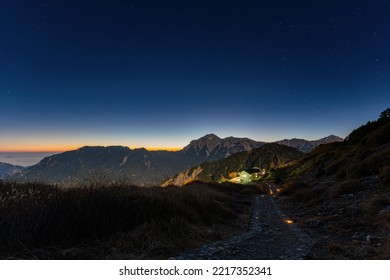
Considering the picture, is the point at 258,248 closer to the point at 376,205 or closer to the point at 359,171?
the point at 376,205

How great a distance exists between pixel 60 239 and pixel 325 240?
9.44 metres

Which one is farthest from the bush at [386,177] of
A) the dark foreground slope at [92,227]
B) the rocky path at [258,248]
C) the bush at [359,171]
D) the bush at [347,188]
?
the dark foreground slope at [92,227]

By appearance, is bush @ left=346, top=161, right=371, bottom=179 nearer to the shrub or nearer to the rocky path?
the shrub

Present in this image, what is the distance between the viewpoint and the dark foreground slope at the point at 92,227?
23.0 feet

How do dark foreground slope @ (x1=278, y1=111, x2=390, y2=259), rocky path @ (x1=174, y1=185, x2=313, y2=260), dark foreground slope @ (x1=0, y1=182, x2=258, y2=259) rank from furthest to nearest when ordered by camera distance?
dark foreground slope @ (x1=278, y1=111, x2=390, y2=259), rocky path @ (x1=174, y1=185, x2=313, y2=260), dark foreground slope @ (x1=0, y1=182, x2=258, y2=259)

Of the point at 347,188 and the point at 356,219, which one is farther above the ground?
the point at 347,188

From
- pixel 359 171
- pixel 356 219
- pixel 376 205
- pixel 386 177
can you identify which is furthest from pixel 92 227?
pixel 359 171

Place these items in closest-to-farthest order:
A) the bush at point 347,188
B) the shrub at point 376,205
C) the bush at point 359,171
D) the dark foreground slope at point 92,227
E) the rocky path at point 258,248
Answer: the dark foreground slope at point 92,227 < the rocky path at point 258,248 < the shrub at point 376,205 < the bush at point 347,188 < the bush at point 359,171

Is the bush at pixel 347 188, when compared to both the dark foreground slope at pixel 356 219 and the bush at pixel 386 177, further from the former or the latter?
the bush at pixel 386 177

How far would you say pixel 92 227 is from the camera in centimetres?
861

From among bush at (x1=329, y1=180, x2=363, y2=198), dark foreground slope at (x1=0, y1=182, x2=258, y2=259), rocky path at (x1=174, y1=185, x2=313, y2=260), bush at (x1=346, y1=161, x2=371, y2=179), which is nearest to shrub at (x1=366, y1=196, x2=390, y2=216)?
rocky path at (x1=174, y1=185, x2=313, y2=260)

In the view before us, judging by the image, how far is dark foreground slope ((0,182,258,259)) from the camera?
7.00 meters


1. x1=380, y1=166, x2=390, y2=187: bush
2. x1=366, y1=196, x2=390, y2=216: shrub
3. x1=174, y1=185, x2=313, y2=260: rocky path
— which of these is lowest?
x1=174, y1=185, x2=313, y2=260: rocky path
